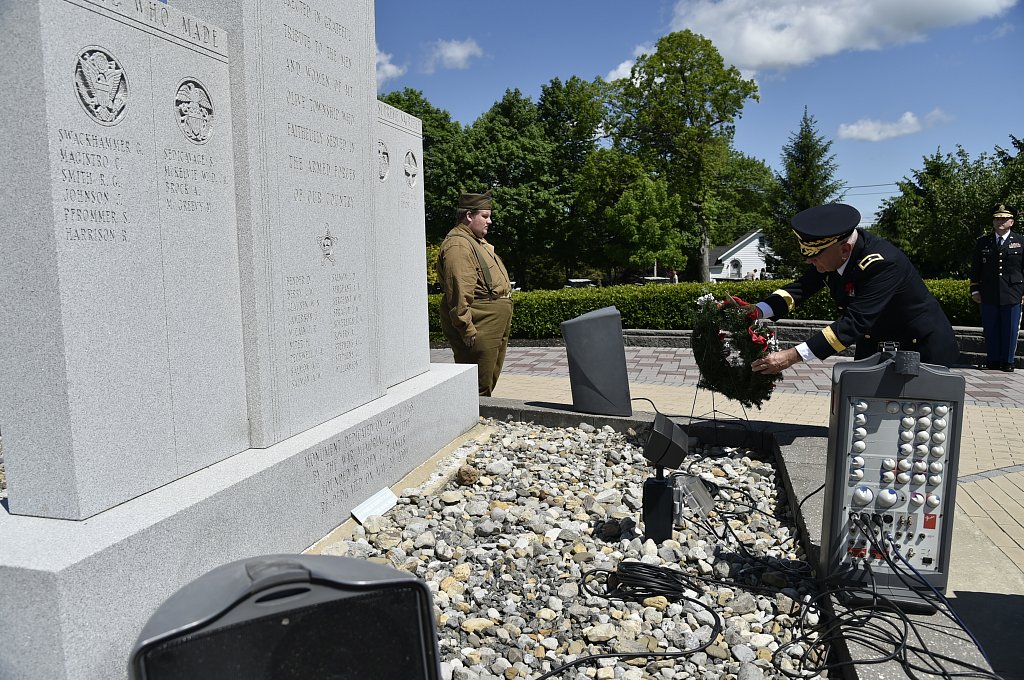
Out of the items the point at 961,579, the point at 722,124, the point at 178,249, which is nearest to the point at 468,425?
the point at 178,249

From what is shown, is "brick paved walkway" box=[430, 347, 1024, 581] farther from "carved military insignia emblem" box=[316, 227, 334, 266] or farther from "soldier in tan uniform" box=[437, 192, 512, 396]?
"carved military insignia emblem" box=[316, 227, 334, 266]

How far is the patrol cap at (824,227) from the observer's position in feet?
13.7

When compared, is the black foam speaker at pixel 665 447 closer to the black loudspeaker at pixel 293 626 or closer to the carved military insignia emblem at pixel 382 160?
the black loudspeaker at pixel 293 626

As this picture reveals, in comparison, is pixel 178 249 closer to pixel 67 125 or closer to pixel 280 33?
pixel 67 125

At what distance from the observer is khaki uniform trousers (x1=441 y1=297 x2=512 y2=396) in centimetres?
689

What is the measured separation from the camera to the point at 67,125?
2.62 meters

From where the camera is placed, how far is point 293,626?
55.4 inches

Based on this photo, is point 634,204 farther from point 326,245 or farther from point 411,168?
point 326,245

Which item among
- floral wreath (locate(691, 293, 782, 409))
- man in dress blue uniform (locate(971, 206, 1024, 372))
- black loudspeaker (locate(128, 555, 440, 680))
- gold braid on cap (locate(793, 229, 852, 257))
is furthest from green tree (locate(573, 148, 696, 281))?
black loudspeaker (locate(128, 555, 440, 680))

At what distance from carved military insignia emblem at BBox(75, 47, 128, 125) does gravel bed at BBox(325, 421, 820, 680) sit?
231 cm

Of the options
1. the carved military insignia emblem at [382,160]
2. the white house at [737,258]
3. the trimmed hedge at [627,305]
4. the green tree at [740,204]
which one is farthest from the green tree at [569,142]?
the white house at [737,258]

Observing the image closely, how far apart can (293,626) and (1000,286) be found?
1076 cm

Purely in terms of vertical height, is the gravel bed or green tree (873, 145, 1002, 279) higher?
green tree (873, 145, 1002, 279)

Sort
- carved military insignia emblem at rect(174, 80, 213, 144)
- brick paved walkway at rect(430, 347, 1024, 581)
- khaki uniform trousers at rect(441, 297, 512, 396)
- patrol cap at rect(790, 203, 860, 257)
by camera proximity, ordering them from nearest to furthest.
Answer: carved military insignia emblem at rect(174, 80, 213, 144)
patrol cap at rect(790, 203, 860, 257)
brick paved walkway at rect(430, 347, 1024, 581)
khaki uniform trousers at rect(441, 297, 512, 396)
